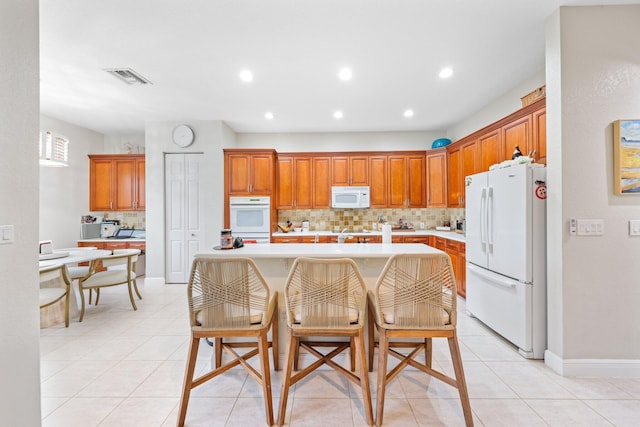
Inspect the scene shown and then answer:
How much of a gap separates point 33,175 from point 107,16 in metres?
1.59

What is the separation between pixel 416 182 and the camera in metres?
5.32

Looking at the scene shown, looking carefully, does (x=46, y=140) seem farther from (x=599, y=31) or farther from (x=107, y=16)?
(x=599, y=31)

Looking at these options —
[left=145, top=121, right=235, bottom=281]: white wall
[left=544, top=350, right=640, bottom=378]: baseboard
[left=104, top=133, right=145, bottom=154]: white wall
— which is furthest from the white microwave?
[left=104, top=133, right=145, bottom=154]: white wall

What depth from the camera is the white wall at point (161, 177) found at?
4902 mm

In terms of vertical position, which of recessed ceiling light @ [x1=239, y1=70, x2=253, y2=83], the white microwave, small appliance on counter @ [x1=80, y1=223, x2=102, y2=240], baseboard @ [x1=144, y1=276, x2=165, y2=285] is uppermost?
recessed ceiling light @ [x1=239, y1=70, x2=253, y2=83]

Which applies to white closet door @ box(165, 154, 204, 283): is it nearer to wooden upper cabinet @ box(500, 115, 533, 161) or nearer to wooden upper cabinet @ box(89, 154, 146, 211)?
wooden upper cabinet @ box(89, 154, 146, 211)

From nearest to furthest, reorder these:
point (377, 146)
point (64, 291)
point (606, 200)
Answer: point (606, 200), point (64, 291), point (377, 146)

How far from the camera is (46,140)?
3561 mm

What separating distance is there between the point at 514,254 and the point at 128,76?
175 inches

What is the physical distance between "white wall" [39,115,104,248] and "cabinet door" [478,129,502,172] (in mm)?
6665

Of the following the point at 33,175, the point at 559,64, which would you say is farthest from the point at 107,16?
the point at 559,64

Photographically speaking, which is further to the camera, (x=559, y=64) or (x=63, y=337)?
(x=63, y=337)

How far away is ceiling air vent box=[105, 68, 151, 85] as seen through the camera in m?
3.16

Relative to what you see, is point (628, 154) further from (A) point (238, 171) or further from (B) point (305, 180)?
(A) point (238, 171)
